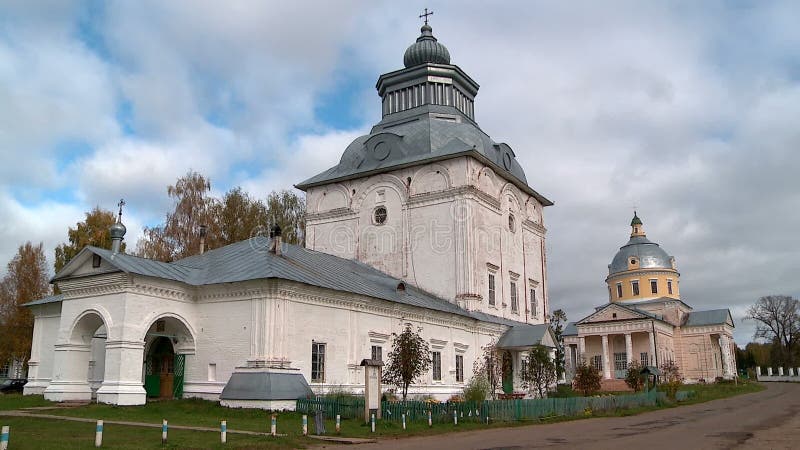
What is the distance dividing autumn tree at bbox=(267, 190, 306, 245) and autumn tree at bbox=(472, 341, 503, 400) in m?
17.6

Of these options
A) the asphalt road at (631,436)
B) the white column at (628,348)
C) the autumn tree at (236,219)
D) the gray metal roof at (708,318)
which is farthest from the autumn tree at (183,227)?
the gray metal roof at (708,318)

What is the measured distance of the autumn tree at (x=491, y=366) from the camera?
28266mm

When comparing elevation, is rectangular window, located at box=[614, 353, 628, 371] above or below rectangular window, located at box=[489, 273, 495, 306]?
below

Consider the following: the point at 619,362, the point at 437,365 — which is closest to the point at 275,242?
the point at 437,365

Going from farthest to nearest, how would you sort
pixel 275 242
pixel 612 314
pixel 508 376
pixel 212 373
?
pixel 612 314
pixel 508 376
pixel 275 242
pixel 212 373

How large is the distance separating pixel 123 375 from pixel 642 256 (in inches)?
2245

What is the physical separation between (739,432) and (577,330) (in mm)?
43789

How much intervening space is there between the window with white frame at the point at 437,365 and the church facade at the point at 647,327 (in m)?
30.9

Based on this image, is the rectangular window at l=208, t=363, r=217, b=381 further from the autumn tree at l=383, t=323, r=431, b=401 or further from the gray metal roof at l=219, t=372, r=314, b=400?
the autumn tree at l=383, t=323, r=431, b=401

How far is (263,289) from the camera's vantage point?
796 inches

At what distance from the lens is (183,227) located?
3759 centimetres

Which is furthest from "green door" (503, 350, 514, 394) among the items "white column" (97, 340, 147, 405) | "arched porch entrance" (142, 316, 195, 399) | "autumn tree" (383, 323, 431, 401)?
"white column" (97, 340, 147, 405)

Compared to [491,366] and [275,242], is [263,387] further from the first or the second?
[491,366]

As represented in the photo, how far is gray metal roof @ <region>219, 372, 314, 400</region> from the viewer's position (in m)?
18.9
